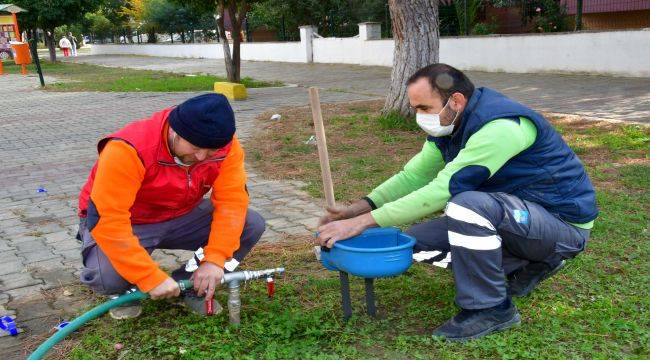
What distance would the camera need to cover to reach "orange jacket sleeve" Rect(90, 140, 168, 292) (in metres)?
2.67

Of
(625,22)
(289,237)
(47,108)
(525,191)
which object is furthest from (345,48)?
(525,191)

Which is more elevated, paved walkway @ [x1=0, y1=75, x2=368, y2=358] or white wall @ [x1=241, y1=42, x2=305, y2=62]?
white wall @ [x1=241, y1=42, x2=305, y2=62]

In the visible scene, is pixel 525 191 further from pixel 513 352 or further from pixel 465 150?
pixel 513 352

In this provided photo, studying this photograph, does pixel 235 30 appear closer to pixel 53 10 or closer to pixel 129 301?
pixel 129 301

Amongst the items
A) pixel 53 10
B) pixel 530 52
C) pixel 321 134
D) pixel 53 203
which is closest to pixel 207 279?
pixel 321 134

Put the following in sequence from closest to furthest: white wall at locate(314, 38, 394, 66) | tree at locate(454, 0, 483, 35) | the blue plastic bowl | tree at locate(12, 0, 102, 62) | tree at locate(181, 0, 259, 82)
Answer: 1. the blue plastic bowl
2. tree at locate(181, 0, 259, 82)
3. tree at locate(454, 0, 483, 35)
4. white wall at locate(314, 38, 394, 66)
5. tree at locate(12, 0, 102, 62)

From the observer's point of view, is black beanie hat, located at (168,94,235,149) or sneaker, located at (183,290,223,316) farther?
sneaker, located at (183,290,223,316)

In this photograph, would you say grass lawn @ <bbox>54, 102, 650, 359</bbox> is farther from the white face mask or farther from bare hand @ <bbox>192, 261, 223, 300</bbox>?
the white face mask

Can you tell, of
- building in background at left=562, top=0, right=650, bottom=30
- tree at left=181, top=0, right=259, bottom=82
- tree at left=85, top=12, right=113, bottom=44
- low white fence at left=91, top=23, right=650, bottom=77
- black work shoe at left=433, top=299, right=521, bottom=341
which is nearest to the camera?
black work shoe at left=433, top=299, right=521, bottom=341

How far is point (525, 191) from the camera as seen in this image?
2932 millimetres

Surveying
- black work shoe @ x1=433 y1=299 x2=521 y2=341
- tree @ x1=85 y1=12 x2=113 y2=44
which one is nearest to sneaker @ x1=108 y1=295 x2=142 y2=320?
black work shoe @ x1=433 y1=299 x2=521 y2=341

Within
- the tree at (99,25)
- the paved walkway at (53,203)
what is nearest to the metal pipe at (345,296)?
the paved walkway at (53,203)

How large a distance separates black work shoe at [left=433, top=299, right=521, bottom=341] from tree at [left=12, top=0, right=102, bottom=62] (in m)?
30.0

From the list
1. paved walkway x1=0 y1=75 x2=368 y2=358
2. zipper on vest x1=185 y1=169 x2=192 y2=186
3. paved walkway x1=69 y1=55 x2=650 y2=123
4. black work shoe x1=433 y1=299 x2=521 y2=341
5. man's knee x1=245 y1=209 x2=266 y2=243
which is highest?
zipper on vest x1=185 y1=169 x2=192 y2=186
